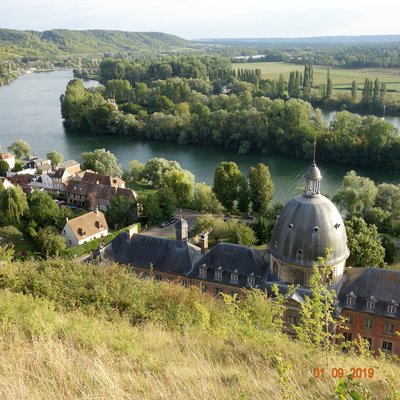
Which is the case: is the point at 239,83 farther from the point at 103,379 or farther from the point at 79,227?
the point at 103,379

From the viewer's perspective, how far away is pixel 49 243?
43.1m

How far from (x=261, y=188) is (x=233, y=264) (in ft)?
73.6

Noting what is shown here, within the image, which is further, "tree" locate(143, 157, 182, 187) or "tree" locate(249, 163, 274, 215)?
"tree" locate(143, 157, 182, 187)

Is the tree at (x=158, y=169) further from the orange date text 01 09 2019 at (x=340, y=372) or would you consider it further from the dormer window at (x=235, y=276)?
→ the orange date text 01 09 2019 at (x=340, y=372)

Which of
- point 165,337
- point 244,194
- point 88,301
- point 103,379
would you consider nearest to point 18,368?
point 103,379

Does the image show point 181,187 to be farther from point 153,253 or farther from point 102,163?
point 153,253

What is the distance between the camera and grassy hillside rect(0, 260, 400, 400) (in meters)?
8.84

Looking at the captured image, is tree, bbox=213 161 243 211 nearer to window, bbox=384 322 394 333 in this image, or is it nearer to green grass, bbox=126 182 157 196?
green grass, bbox=126 182 157 196

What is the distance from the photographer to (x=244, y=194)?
5588cm

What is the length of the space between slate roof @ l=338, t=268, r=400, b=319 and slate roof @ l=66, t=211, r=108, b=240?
27180 millimetres

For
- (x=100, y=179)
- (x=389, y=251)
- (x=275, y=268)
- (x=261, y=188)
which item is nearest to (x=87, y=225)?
(x=100, y=179)

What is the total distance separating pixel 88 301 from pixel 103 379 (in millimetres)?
9325

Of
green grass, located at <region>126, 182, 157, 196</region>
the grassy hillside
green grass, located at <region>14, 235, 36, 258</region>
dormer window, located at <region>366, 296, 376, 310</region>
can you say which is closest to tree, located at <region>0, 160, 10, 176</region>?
green grass, located at <region>126, 182, 157, 196</region>

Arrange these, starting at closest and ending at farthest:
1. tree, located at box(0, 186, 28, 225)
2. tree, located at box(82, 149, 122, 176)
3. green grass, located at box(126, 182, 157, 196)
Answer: tree, located at box(0, 186, 28, 225), green grass, located at box(126, 182, 157, 196), tree, located at box(82, 149, 122, 176)
